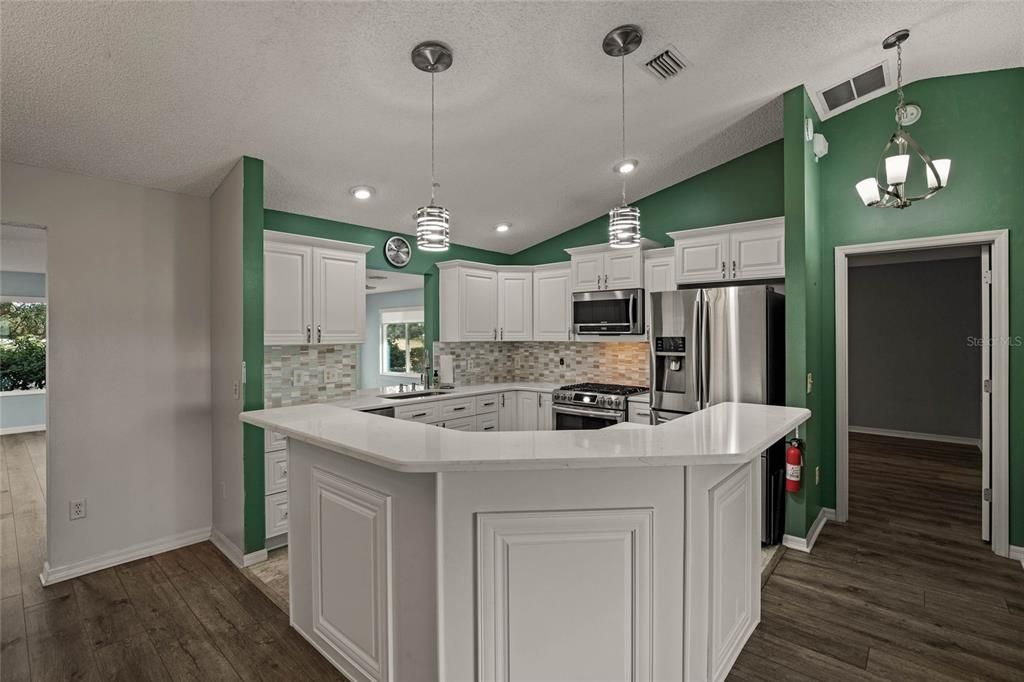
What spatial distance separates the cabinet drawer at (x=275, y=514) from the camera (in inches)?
129

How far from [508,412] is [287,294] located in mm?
2482

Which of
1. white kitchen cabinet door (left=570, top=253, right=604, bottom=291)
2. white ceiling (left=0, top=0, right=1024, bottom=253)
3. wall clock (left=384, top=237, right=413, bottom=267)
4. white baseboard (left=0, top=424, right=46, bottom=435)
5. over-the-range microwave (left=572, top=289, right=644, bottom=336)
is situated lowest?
white baseboard (left=0, top=424, right=46, bottom=435)

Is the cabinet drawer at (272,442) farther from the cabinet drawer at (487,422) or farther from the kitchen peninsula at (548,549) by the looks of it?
the cabinet drawer at (487,422)

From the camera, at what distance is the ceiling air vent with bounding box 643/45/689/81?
8.55 feet

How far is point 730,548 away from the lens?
198cm

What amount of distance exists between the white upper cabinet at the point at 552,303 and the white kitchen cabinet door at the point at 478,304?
464mm

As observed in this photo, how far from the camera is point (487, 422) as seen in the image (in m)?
4.97

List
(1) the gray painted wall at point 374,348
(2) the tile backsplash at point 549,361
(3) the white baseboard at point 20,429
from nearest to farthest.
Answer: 1. (2) the tile backsplash at point 549,361
2. (3) the white baseboard at point 20,429
3. (1) the gray painted wall at point 374,348

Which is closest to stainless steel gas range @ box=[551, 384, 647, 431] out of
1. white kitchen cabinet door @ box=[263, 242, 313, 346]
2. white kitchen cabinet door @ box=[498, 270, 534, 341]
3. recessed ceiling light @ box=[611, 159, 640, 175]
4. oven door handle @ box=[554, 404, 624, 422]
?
oven door handle @ box=[554, 404, 624, 422]

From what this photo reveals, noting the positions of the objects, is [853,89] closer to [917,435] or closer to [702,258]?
[702,258]

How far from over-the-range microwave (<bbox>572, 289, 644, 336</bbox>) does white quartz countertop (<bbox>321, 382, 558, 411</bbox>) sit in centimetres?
76

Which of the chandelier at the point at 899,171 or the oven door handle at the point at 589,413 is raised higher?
the chandelier at the point at 899,171

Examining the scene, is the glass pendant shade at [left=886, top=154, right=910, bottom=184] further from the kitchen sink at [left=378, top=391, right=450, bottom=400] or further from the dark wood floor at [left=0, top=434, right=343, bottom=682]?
the dark wood floor at [left=0, top=434, right=343, bottom=682]

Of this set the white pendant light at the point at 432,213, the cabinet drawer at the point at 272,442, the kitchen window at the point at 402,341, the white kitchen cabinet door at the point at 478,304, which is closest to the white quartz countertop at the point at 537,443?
the white pendant light at the point at 432,213
